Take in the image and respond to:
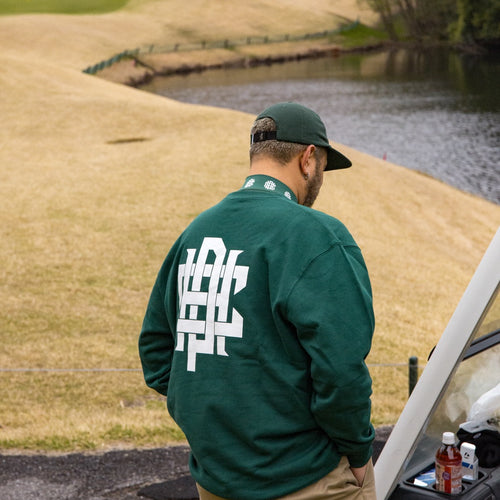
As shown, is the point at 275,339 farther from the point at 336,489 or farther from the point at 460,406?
the point at 460,406

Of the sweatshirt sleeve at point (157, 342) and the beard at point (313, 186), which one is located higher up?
the beard at point (313, 186)

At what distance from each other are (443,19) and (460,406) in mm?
67133

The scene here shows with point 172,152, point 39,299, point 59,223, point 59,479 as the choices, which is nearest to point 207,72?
point 172,152

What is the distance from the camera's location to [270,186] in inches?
77.7

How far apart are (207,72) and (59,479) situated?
50.9 m

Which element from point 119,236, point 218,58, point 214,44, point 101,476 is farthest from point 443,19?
point 101,476

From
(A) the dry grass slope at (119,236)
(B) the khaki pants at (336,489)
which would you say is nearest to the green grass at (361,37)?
(A) the dry grass slope at (119,236)

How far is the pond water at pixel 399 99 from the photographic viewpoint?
24156mm

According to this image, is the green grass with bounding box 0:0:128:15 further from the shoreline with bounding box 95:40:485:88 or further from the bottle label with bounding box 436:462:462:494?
the bottle label with bounding box 436:462:462:494

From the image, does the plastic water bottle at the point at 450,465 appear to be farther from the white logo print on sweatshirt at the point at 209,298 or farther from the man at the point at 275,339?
the white logo print on sweatshirt at the point at 209,298

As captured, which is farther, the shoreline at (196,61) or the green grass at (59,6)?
the green grass at (59,6)

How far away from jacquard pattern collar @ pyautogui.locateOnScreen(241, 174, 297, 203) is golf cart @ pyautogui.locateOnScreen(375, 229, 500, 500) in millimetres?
814

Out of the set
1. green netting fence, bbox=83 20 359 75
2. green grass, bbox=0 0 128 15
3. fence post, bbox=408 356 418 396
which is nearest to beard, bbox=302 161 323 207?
fence post, bbox=408 356 418 396

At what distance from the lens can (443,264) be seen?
40.3ft
